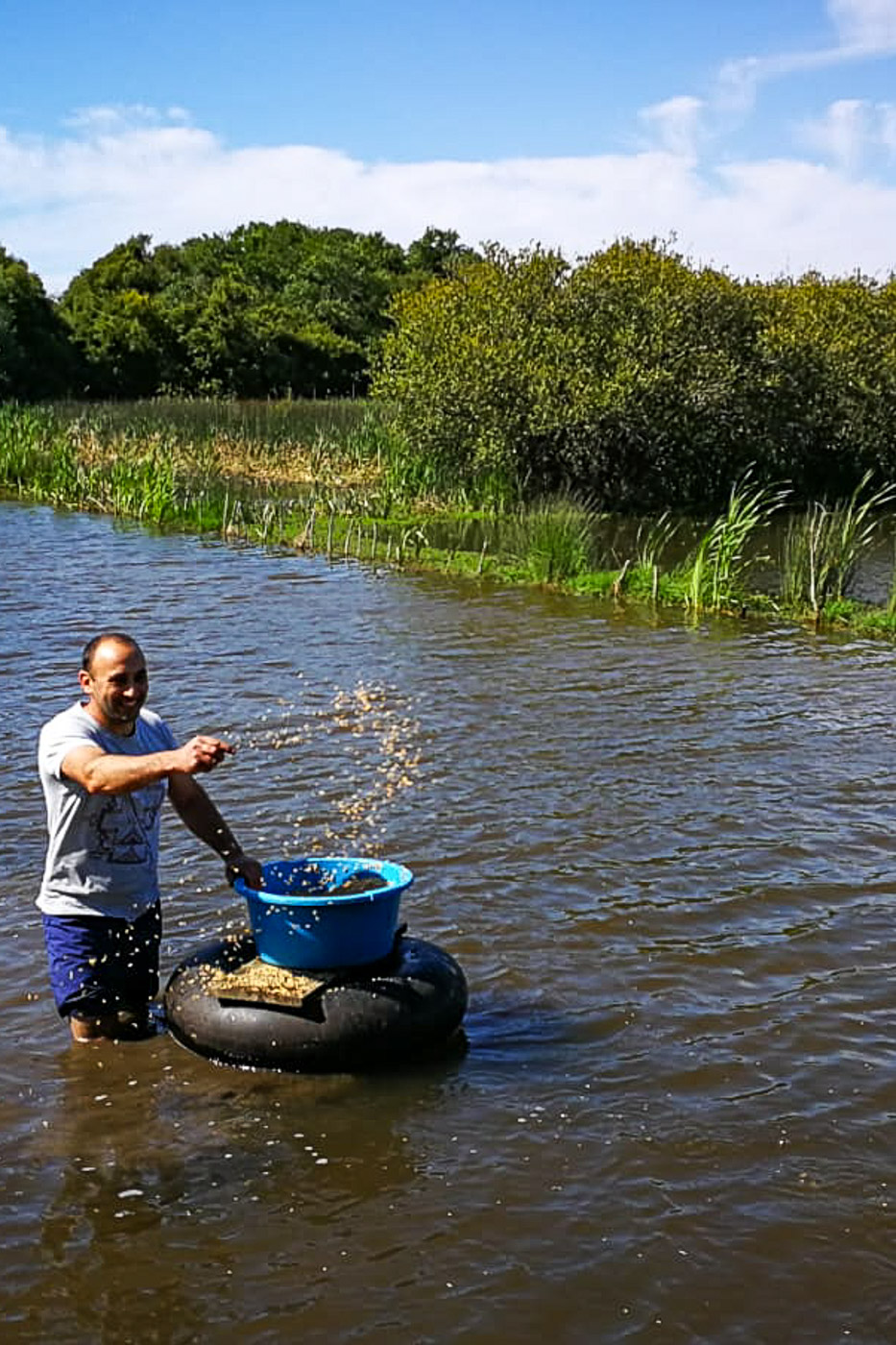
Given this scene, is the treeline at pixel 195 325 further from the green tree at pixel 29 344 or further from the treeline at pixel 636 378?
the treeline at pixel 636 378

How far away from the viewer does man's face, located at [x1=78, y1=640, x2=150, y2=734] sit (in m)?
5.18

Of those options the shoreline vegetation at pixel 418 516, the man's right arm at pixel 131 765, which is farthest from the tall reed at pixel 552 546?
the man's right arm at pixel 131 765

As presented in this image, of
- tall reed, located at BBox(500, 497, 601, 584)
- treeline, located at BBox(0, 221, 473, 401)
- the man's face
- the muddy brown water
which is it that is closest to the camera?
the muddy brown water

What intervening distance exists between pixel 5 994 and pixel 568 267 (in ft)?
70.4

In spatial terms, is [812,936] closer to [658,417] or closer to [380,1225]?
[380,1225]

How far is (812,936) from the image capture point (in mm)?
7047

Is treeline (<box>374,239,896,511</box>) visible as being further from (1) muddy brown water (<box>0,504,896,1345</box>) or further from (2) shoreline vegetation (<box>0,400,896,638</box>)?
(1) muddy brown water (<box>0,504,896,1345</box>)

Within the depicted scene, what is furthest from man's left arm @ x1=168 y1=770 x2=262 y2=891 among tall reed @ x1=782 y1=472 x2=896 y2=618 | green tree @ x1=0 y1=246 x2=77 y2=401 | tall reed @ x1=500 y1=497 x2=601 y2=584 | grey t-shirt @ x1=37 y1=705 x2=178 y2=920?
green tree @ x1=0 y1=246 x2=77 y2=401

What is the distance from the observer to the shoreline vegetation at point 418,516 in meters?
16.6

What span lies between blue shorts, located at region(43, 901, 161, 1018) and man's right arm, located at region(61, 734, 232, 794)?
0.59 m

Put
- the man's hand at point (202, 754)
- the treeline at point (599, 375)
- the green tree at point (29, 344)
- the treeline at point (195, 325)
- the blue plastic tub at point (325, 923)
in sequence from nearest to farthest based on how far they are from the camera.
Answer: the man's hand at point (202, 754)
the blue plastic tub at point (325, 923)
the treeline at point (599, 375)
the green tree at point (29, 344)
the treeline at point (195, 325)

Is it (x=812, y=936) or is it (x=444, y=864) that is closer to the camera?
(x=812, y=936)

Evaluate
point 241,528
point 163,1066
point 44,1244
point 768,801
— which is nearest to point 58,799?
point 163,1066

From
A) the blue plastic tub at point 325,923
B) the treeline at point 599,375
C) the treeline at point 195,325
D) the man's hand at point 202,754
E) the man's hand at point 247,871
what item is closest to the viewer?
Answer: the man's hand at point 202,754
